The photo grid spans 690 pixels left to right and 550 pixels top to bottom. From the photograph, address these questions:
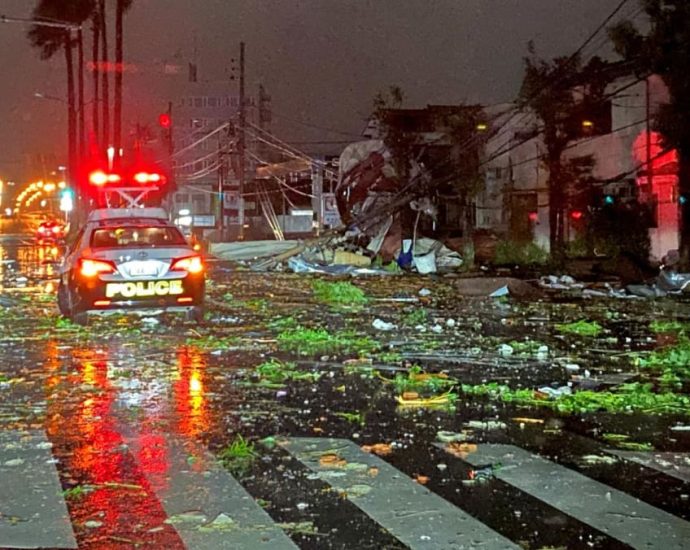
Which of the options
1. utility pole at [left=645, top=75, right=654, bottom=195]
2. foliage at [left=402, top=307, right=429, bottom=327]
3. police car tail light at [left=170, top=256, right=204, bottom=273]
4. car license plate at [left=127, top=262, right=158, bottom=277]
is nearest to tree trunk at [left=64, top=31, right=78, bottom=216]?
utility pole at [left=645, top=75, right=654, bottom=195]

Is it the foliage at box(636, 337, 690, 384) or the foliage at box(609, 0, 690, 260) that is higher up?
the foliage at box(609, 0, 690, 260)

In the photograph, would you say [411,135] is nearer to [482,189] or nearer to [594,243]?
Result: [482,189]

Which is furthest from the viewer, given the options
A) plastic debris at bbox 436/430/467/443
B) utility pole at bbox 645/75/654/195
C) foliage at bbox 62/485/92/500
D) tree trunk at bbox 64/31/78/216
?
tree trunk at bbox 64/31/78/216

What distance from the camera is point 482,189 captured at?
3334 centimetres

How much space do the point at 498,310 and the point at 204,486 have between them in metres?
12.3

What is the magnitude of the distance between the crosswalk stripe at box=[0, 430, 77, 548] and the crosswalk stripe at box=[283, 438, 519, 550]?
1649 mm

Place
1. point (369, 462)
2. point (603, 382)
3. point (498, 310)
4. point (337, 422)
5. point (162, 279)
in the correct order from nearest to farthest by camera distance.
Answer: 1. point (369, 462)
2. point (337, 422)
3. point (603, 382)
4. point (162, 279)
5. point (498, 310)

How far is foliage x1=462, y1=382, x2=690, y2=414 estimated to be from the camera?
29.3 ft

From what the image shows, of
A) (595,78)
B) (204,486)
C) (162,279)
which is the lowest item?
(204,486)

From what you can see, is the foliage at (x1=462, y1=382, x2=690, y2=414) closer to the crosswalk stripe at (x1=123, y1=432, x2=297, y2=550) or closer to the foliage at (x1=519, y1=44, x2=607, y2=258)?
the crosswalk stripe at (x1=123, y1=432, x2=297, y2=550)

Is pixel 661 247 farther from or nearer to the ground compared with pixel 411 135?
nearer to the ground

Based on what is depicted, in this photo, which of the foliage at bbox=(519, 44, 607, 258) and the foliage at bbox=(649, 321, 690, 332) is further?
the foliage at bbox=(519, 44, 607, 258)

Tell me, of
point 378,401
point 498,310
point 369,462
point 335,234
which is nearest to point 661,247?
point 335,234

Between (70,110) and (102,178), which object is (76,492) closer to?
(102,178)
